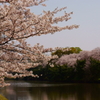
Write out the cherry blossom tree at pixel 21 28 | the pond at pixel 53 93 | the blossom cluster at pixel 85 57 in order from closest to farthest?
the cherry blossom tree at pixel 21 28 < the pond at pixel 53 93 < the blossom cluster at pixel 85 57

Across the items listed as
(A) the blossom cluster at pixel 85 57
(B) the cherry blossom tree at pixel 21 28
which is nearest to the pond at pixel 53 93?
(B) the cherry blossom tree at pixel 21 28

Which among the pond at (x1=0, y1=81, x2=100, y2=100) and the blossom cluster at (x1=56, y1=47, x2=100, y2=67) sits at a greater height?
the blossom cluster at (x1=56, y1=47, x2=100, y2=67)

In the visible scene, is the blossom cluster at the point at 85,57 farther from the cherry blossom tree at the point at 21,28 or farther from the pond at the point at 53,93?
the cherry blossom tree at the point at 21,28

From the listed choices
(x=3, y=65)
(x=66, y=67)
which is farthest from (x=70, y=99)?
(x=66, y=67)

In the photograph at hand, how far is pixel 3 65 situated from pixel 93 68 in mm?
34609

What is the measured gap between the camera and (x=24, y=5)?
14.9ft

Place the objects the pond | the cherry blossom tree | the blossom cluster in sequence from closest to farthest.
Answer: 1. the cherry blossom tree
2. the pond
3. the blossom cluster

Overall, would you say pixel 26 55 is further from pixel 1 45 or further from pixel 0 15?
pixel 0 15

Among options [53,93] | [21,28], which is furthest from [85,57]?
[21,28]

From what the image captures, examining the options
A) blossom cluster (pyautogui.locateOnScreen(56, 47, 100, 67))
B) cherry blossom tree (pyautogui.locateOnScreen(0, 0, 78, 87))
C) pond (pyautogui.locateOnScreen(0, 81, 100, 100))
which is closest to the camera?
cherry blossom tree (pyautogui.locateOnScreen(0, 0, 78, 87))

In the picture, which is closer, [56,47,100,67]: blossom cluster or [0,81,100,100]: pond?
[0,81,100,100]: pond

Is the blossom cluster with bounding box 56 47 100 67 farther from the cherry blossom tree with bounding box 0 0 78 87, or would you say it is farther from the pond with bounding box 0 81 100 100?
the cherry blossom tree with bounding box 0 0 78 87

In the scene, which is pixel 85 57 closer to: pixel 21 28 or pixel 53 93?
pixel 53 93

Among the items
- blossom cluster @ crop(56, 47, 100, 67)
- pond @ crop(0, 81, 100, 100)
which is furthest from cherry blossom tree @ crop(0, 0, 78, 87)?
blossom cluster @ crop(56, 47, 100, 67)
